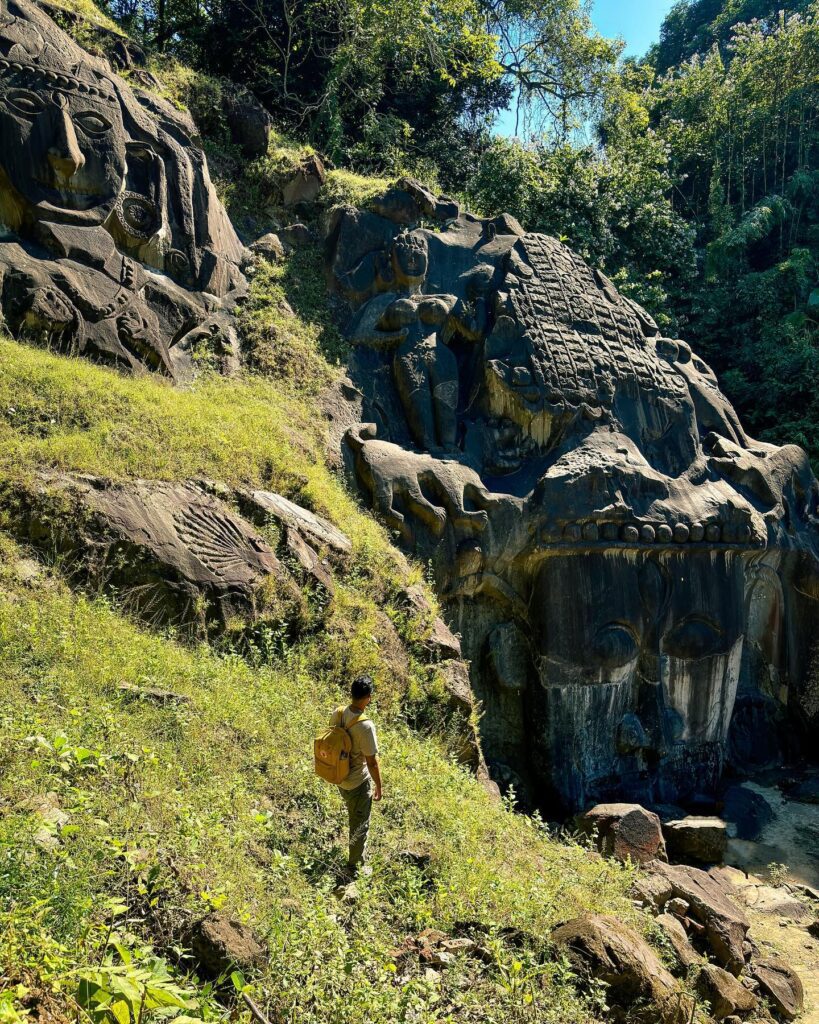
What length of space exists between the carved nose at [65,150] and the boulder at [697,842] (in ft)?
27.7

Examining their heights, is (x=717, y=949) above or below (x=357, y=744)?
below

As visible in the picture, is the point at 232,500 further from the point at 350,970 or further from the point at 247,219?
the point at 247,219

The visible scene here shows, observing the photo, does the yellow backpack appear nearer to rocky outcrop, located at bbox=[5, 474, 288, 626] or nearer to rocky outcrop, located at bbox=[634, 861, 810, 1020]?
rocky outcrop, located at bbox=[5, 474, 288, 626]

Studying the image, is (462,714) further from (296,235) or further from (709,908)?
(296,235)

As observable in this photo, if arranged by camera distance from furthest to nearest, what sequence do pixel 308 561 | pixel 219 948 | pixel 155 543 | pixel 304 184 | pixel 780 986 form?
pixel 304 184 < pixel 308 561 < pixel 155 543 < pixel 780 986 < pixel 219 948

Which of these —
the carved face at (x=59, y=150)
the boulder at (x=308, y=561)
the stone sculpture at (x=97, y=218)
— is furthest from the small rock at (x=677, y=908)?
the carved face at (x=59, y=150)

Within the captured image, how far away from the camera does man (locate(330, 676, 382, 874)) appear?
444 cm

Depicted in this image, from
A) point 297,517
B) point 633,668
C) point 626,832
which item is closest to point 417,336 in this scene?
point 297,517

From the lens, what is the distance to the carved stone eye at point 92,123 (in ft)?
28.2

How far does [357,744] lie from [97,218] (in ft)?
20.9

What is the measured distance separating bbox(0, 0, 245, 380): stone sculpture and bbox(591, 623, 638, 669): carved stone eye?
4901 mm

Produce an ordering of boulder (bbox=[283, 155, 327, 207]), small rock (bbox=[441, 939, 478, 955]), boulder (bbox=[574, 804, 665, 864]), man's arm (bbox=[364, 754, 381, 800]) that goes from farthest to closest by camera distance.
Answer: boulder (bbox=[283, 155, 327, 207]), boulder (bbox=[574, 804, 665, 864]), man's arm (bbox=[364, 754, 381, 800]), small rock (bbox=[441, 939, 478, 955])

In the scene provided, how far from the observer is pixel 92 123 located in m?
8.66

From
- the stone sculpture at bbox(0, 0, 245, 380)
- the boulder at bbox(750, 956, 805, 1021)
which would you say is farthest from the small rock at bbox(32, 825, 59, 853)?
the stone sculpture at bbox(0, 0, 245, 380)
